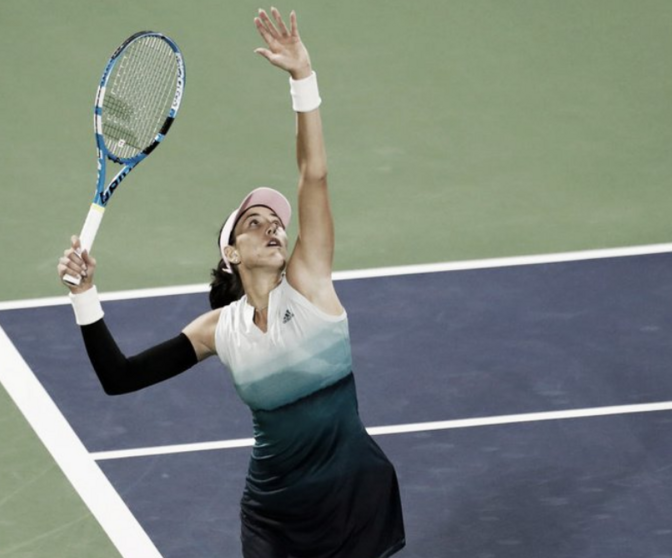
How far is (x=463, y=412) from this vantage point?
10.5 meters

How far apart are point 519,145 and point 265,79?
2071 millimetres

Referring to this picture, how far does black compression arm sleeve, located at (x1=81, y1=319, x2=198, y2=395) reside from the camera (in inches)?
306

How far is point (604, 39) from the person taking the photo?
14398mm

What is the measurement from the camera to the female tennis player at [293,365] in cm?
766


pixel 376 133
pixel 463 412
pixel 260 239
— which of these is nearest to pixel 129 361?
pixel 260 239

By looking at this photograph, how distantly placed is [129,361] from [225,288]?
2.16ft

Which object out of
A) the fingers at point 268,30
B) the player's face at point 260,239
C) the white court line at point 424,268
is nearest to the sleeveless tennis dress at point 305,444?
the player's face at point 260,239

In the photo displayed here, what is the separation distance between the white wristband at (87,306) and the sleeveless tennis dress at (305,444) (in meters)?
0.57

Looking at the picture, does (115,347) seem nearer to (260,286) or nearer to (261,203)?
(260,286)

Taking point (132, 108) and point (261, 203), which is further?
point (132, 108)

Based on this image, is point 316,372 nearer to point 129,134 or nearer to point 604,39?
point 129,134

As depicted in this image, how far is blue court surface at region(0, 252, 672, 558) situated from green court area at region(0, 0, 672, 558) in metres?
0.42

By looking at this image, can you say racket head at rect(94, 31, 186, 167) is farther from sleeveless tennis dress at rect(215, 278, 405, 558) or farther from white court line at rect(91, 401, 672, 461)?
white court line at rect(91, 401, 672, 461)

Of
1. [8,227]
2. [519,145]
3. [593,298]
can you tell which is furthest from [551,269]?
[8,227]
